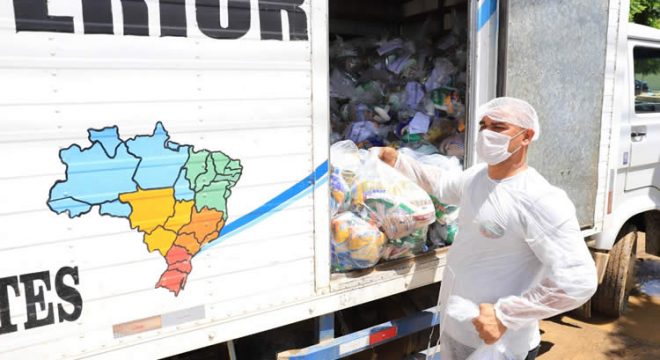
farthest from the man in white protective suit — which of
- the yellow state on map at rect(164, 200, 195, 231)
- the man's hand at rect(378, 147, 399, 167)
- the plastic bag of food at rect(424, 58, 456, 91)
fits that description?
the plastic bag of food at rect(424, 58, 456, 91)

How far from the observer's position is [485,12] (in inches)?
105

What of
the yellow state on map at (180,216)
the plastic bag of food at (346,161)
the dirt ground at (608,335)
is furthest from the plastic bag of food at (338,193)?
the dirt ground at (608,335)

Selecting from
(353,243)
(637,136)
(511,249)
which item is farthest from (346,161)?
(637,136)

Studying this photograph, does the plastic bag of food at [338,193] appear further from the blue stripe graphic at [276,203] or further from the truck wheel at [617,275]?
the truck wheel at [617,275]

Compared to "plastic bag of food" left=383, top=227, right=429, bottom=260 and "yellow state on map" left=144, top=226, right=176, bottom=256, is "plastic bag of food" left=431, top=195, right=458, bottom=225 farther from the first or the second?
"yellow state on map" left=144, top=226, right=176, bottom=256

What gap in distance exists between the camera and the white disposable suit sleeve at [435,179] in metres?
2.40

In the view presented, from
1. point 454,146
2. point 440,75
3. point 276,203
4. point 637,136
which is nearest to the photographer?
point 276,203

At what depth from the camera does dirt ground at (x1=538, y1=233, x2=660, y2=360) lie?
12.3 ft

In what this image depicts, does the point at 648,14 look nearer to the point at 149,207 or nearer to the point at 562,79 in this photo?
the point at 562,79

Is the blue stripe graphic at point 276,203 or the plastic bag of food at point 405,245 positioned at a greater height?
the blue stripe graphic at point 276,203

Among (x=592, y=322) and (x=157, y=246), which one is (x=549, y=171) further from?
(x=157, y=246)

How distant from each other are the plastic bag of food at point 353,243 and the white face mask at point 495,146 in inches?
28.8

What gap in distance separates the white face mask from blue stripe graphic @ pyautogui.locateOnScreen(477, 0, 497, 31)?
948mm

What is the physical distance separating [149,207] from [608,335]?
3.87 metres
